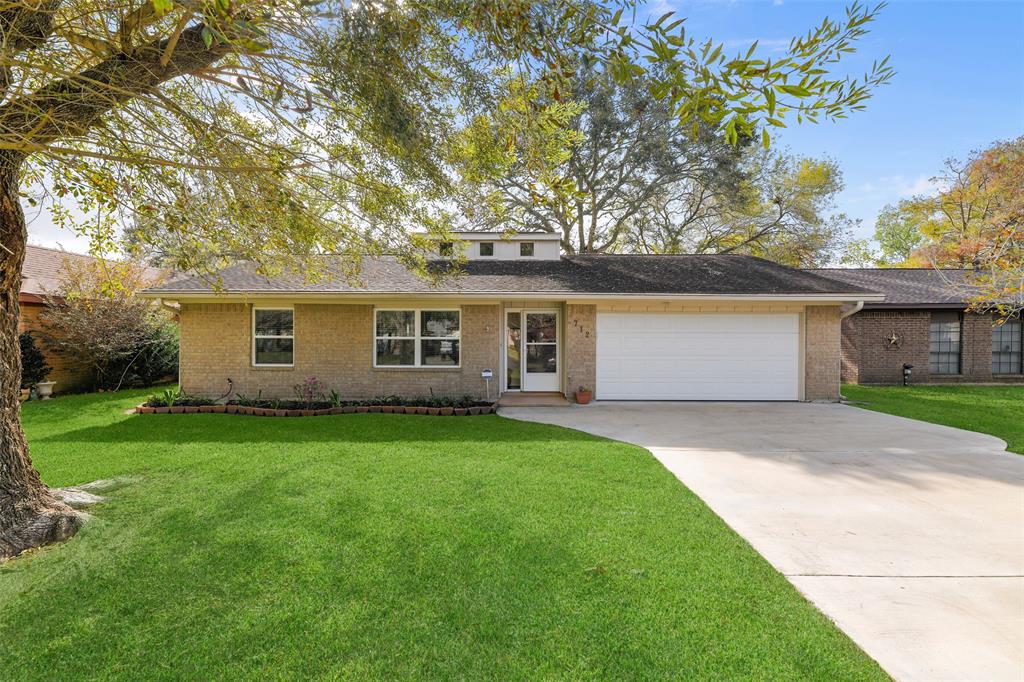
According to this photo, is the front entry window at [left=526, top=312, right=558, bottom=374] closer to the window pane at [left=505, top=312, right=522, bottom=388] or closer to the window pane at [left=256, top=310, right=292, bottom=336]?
the window pane at [left=505, top=312, right=522, bottom=388]

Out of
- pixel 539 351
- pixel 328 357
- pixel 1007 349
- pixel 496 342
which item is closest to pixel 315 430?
pixel 328 357

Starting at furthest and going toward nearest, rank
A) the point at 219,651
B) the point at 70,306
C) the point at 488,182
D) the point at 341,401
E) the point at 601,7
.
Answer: the point at 70,306, the point at 341,401, the point at 488,182, the point at 601,7, the point at 219,651

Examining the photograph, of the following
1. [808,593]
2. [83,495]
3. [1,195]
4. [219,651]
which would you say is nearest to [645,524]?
[808,593]

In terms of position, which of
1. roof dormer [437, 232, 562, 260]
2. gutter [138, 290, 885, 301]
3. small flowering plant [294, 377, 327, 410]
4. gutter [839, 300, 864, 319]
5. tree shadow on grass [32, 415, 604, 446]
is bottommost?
tree shadow on grass [32, 415, 604, 446]

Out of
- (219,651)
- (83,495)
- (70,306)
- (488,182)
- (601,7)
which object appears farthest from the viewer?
(70,306)

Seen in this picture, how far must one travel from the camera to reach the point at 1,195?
3.98 metres

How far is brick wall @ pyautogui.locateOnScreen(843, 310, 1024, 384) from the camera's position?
1530 centimetres

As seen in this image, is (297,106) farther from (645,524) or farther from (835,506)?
(835,506)

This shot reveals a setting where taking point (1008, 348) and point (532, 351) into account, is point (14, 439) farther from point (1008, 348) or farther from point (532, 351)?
point (1008, 348)

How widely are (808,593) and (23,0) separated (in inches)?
257

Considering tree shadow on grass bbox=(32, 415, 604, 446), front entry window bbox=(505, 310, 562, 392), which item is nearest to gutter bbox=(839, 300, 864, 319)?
front entry window bbox=(505, 310, 562, 392)

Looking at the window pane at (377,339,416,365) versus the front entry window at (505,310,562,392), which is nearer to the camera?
the window pane at (377,339,416,365)

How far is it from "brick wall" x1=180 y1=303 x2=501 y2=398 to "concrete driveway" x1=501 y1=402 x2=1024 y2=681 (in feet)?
11.1

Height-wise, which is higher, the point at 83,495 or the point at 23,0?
the point at 23,0
